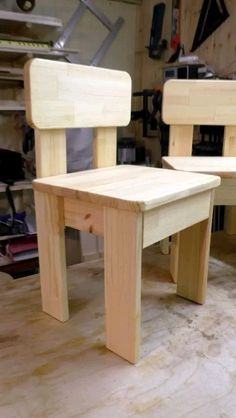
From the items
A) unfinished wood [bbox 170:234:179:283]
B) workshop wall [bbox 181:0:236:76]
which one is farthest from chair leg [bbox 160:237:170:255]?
workshop wall [bbox 181:0:236:76]

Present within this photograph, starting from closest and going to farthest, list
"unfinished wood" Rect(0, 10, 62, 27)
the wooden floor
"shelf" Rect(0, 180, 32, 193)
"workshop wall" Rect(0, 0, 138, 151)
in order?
the wooden floor, "unfinished wood" Rect(0, 10, 62, 27), "shelf" Rect(0, 180, 32, 193), "workshop wall" Rect(0, 0, 138, 151)

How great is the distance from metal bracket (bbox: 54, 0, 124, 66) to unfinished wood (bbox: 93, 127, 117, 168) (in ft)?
4.59

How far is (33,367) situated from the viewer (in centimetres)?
79

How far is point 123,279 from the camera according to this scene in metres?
0.75

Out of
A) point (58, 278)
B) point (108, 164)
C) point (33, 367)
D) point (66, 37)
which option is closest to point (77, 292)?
point (58, 278)

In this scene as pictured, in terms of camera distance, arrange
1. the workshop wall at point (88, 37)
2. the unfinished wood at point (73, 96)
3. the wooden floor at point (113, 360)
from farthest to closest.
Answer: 1. the workshop wall at point (88, 37)
2. the unfinished wood at point (73, 96)
3. the wooden floor at point (113, 360)

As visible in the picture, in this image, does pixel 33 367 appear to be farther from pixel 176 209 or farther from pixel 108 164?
pixel 108 164

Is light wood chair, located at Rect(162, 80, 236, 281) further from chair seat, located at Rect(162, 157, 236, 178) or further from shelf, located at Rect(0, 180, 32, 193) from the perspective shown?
shelf, located at Rect(0, 180, 32, 193)

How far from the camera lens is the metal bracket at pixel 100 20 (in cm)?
242

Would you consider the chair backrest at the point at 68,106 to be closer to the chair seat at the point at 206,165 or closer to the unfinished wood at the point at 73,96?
the unfinished wood at the point at 73,96

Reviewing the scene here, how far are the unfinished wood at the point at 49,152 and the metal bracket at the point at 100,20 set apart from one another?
62.6 inches

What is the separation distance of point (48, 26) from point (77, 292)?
166cm

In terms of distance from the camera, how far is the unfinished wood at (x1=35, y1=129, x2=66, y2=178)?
0.94 meters

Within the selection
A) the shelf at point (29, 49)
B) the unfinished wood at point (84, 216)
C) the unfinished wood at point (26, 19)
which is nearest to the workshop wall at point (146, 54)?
the shelf at point (29, 49)
